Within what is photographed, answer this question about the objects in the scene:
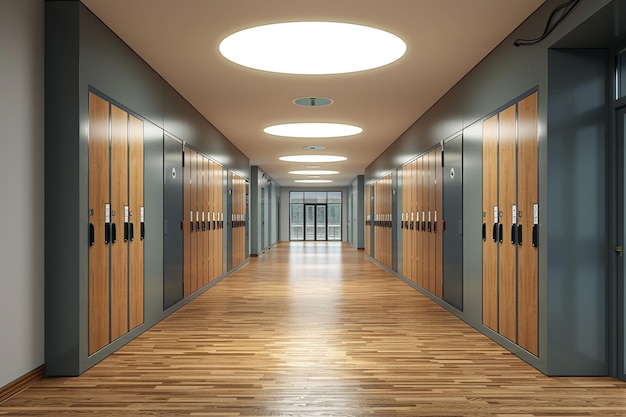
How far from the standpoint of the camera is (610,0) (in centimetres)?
406

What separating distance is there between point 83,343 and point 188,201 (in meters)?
4.60

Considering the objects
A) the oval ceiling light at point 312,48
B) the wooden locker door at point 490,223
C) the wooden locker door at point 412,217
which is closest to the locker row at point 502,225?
the wooden locker door at point 490,223

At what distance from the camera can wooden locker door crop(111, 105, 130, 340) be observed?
596 cm

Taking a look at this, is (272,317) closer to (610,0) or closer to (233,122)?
(233,122)

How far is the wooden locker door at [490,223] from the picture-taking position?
650 centimetres

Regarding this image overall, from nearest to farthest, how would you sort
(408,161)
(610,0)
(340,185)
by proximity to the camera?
(610,0), (408,161), (340,185)

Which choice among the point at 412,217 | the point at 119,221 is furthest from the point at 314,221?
the point at 119,221

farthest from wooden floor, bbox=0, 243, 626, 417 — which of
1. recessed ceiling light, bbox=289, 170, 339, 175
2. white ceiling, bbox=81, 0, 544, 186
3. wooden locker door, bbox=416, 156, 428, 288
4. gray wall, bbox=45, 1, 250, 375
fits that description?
recessed ceiling light, bbox=289, 170, 339, 175

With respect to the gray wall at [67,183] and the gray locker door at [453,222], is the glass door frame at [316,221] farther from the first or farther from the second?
the gray wall at [67,183]

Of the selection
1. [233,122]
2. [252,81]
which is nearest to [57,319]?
[252,81]

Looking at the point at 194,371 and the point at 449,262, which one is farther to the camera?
the point at 449,262

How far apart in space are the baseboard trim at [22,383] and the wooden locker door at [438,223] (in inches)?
239

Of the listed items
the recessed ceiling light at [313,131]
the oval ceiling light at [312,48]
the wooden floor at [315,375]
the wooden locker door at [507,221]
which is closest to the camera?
the wooden floor at [315,375]

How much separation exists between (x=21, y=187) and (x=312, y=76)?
4281mm
